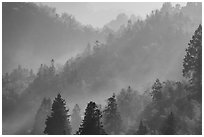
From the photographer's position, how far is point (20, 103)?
409 feet

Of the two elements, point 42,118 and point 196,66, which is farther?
point 42,118

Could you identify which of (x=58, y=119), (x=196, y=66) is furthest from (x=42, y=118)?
(x=196, y=66)

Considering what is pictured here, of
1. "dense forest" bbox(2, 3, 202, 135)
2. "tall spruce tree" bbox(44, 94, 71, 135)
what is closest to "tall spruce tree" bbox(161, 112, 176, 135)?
"dense forest" bbox(2, 3, 202, 135)

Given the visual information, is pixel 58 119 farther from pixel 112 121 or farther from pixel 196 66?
pixel 196 66

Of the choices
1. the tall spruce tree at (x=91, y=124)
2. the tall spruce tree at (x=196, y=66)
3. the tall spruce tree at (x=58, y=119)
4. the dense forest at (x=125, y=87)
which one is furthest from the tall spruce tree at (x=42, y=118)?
the tall spruce tree at (x=91, y=124)

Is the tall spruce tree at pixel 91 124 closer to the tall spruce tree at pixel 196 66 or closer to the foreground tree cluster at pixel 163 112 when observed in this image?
the foreground tree cluster at pixel 163 112

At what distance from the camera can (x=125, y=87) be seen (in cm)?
12588

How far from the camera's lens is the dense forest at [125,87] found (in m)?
53.2

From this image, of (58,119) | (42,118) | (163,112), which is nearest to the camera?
(58,119)

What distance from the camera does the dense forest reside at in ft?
175

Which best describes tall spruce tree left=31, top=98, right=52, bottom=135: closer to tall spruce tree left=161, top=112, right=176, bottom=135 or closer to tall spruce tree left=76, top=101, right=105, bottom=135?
tall spruce tree left=161, top=112, right=176, bottom=135

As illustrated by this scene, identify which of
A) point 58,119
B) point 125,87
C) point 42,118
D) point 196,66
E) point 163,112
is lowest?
point 58,119

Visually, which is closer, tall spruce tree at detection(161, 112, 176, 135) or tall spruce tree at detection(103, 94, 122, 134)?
tall spruce tree at detection(161, 112, 176, 135)

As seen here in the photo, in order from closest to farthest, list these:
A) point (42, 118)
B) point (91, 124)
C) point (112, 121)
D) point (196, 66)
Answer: point (91, 124) < point (196, 66) < point (112, 121) < point (42, 118)
